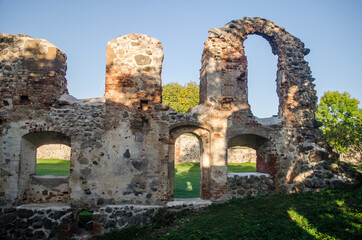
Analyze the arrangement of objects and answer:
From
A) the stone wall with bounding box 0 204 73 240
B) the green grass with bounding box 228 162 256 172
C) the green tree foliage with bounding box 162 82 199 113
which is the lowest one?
the stone wall with bounding box 0 204 73 240

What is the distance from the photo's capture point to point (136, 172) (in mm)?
7461

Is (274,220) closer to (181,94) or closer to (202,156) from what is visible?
(202,156)

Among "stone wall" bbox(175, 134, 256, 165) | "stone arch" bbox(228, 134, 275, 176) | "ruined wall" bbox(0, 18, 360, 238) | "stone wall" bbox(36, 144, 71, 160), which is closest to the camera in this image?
"ruined wall" bbox(0, 18, 360, 238)

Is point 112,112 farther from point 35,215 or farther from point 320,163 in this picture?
point 320,163

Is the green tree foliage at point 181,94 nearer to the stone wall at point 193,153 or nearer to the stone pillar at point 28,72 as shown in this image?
the stone wall at point 193,153

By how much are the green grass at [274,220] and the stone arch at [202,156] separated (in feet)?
2.51

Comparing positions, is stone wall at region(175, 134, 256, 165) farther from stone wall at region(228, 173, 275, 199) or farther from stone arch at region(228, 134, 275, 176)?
stone wall at region(228, 173, 275, 199)

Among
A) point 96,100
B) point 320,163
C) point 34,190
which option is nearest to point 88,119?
point 96,100

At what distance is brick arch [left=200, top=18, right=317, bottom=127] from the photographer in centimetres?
830

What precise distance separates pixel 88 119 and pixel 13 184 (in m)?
2.77

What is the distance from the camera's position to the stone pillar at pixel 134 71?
7.77 metres

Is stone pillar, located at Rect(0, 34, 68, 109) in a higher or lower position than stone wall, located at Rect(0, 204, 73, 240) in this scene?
higher

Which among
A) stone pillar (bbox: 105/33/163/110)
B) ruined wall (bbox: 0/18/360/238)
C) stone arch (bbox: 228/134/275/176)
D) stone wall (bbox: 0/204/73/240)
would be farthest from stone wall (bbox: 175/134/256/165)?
stone wall (bbox: 0/204/73/240)

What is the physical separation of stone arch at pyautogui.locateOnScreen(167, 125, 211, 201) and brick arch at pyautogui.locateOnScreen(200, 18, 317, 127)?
3.54 feet
